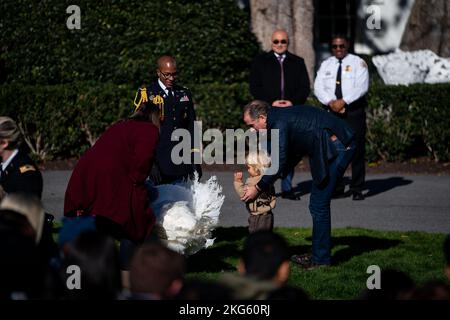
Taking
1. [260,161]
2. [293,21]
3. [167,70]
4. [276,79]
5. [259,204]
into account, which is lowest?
[259,204]

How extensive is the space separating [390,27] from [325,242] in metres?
14.2

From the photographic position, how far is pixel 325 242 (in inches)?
344

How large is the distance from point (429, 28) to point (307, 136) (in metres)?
11.0

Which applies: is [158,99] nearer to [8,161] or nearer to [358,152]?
[8,161]

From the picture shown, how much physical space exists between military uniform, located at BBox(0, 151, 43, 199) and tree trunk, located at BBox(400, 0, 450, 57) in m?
13.0

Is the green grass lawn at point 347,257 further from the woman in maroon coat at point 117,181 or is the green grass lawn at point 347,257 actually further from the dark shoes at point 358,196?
the dark shoes at point 358,196

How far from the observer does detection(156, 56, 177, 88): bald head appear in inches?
386

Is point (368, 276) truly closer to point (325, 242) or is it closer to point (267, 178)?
point (325, 242)

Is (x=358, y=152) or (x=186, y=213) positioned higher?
(x=186, y=213)

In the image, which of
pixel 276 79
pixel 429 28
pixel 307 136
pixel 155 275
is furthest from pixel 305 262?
pixel 429 28

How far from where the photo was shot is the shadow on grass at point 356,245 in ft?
30.7

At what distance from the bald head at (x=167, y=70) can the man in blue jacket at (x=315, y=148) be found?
1.56 metres

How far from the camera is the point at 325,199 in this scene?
870cm

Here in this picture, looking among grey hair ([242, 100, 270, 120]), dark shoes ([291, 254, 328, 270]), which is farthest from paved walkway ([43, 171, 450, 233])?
grey hair ([242, 100, 270, 120])
